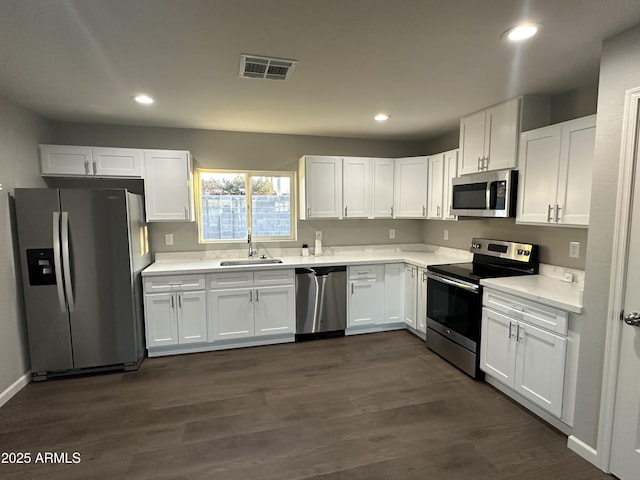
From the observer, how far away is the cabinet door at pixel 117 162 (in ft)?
11.4

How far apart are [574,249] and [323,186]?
8.61ft

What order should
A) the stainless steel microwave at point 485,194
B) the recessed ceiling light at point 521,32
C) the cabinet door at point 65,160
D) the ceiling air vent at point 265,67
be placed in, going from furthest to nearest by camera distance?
the cabinet door at point 65,160
the stainless steel microwave at point 485,194
the ceiling air vent at point 265,67
the recessed ceiling light at point 521,32

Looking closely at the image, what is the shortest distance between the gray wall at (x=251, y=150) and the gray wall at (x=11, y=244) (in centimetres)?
57

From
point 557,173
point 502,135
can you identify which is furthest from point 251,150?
point 557,173

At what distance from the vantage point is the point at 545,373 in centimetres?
233

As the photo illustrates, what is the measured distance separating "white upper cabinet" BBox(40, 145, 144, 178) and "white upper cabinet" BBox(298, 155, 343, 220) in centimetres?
185

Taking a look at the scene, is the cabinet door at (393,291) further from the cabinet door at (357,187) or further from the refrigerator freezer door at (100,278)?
the refrigerator freezer door at (100,278)

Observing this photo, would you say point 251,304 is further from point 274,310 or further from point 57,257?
point 57,257

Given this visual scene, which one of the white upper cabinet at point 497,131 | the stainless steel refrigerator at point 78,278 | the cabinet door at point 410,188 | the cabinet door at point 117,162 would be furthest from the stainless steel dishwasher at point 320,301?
the cabinet door at point 117,162

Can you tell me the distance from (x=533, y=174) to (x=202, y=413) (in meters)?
3.27

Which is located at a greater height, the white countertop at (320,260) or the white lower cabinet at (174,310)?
the white countertop at (320,260)

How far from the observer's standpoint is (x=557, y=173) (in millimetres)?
2525

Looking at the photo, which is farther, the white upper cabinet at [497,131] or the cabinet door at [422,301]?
the cabinet door at [422,301]

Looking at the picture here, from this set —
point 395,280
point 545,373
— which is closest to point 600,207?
point 545,373
